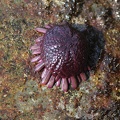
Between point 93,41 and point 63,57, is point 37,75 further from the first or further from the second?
point 93,41

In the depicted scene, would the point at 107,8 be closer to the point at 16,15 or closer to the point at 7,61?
the point at 16,15

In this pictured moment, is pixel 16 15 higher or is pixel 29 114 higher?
pixel 16 15

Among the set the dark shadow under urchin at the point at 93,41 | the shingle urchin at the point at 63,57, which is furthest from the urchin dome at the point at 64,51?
the dark shadow under urchin at the point at 93,41

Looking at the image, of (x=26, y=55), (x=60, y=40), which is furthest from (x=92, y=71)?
(x=26, y=55)

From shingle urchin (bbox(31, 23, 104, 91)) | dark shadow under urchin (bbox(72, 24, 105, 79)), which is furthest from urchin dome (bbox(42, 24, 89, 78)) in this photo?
dark shadow under urchin (bbox(72, 24, 105, 79))

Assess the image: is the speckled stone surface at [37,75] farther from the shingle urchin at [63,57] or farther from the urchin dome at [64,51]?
the urchin dome at [64,51]
